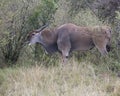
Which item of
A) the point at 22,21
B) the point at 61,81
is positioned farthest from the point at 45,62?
the point at 61,81

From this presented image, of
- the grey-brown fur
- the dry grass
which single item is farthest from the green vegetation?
the grey-brown fur

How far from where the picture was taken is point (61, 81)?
8.58 metres

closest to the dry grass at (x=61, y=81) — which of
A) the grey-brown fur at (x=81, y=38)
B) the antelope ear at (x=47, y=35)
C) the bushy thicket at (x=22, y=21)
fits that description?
the grey-brown fur at (x=81, y=38)

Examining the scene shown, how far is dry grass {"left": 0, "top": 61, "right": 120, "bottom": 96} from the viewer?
790 centimetres

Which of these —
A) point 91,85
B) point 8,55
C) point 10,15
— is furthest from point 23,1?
point 91,85

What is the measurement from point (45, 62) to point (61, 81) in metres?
1.45

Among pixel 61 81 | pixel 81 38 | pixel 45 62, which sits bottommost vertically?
pixel 45 62

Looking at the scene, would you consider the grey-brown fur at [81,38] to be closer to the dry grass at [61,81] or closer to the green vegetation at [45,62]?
the green vegetation at [45,62]

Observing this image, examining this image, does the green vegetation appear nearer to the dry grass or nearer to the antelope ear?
the dry grass

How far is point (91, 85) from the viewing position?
8250 mm

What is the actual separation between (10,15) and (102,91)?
3.03m

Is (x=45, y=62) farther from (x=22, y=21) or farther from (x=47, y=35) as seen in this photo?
(x=22, y=21)

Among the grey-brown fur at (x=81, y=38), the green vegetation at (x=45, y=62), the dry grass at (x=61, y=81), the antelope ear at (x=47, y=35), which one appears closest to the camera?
the dry grass at (x=61, y=81)

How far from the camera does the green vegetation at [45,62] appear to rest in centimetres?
814
